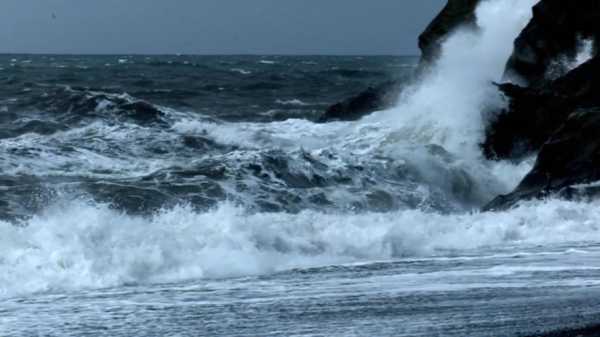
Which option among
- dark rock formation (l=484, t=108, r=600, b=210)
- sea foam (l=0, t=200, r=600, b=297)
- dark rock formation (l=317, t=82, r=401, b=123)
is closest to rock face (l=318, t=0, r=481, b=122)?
dark rock formation (l=317, t=82, r=401, b=123)

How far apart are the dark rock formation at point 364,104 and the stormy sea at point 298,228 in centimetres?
51

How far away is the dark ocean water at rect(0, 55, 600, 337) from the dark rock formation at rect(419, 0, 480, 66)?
837 millimetres

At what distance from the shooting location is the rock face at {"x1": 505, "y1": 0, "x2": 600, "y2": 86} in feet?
53.7

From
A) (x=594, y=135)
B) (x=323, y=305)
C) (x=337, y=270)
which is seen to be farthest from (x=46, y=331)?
(x=594, y=135)

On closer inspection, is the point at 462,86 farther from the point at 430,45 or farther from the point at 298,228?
the point at 298,228

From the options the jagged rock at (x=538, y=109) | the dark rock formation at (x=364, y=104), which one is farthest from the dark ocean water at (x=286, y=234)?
the dark rock formation at (x=364, y=104)

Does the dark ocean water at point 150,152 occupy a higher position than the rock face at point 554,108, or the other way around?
the rock face at point 554,108

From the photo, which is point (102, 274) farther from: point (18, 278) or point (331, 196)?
point (331, 196)

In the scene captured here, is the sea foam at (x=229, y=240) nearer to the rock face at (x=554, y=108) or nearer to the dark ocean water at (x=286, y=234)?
the dark ocean water at (x=286, y=234)

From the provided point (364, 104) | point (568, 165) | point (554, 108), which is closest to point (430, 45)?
point (364, 104)

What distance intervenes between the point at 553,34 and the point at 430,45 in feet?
16.3

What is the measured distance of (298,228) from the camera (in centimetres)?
1034

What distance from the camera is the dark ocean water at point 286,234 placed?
6.78 meters

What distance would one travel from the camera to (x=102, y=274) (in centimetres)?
858
